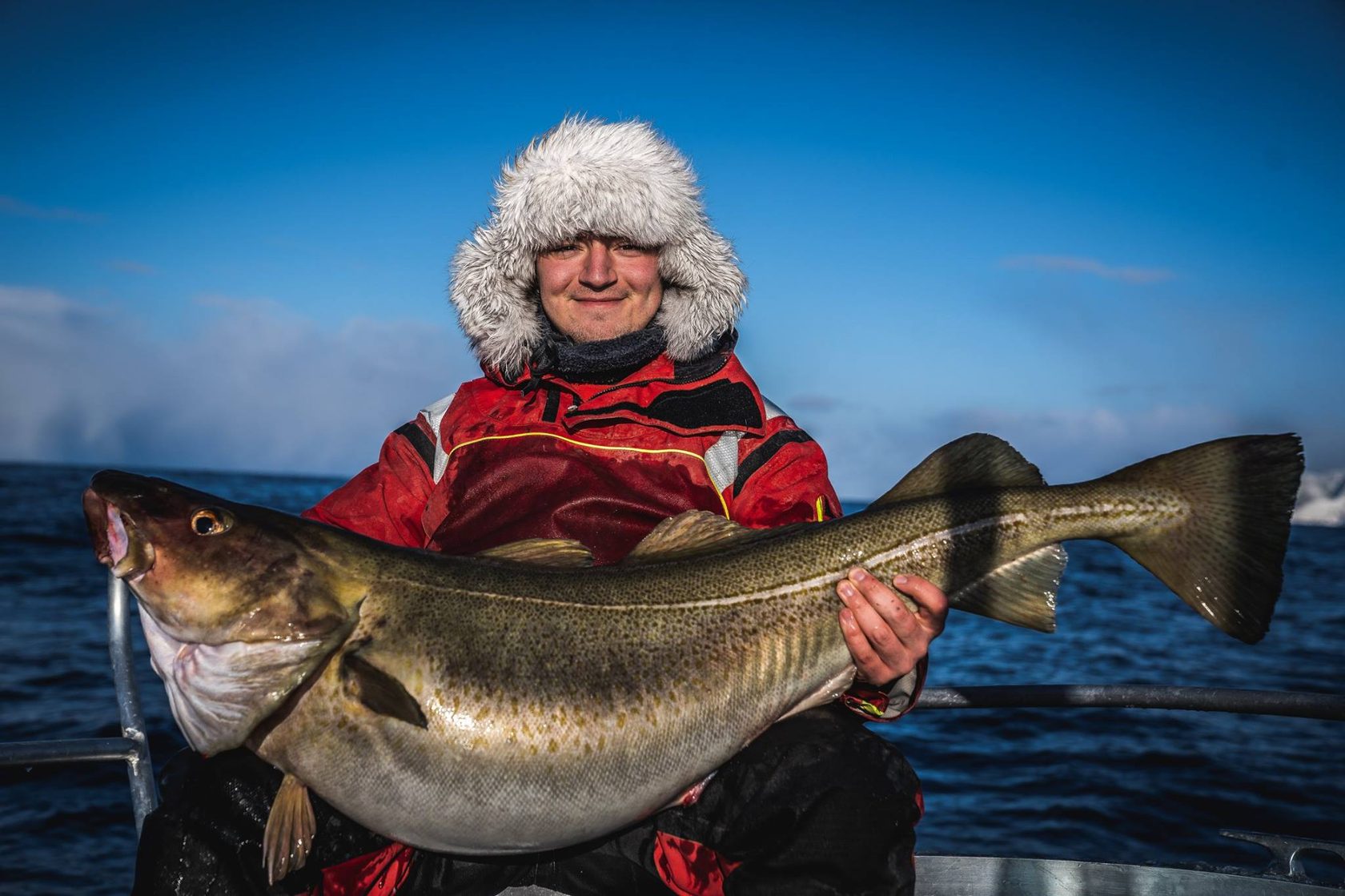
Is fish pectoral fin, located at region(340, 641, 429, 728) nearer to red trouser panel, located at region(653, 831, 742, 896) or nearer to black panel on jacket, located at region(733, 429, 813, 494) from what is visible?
red trouser panel, located at region(653, 831, 742, 896)

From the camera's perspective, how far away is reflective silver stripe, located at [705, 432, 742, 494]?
3680mm

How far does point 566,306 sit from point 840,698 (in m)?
2.13

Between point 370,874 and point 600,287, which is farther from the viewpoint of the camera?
point 600,287

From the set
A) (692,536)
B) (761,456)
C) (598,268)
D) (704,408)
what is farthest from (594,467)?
(598,268)

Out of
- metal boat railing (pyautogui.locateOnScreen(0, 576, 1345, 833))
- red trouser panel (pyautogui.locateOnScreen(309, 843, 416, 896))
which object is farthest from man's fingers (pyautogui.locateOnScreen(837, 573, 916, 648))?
red trouser panel (pyautogui.locateOnScreen(309, 843, 416, 896))

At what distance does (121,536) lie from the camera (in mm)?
2531

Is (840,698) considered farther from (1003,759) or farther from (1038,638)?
(1038,638)

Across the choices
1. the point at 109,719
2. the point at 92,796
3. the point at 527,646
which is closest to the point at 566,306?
the point at 527,646

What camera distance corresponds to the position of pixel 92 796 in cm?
873

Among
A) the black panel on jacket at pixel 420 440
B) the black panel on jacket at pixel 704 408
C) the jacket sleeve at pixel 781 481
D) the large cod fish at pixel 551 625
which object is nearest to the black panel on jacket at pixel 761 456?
the jacket sleeve at pixel 781 481

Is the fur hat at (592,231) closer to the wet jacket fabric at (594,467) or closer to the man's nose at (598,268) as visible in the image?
the man's nose at (598,268)

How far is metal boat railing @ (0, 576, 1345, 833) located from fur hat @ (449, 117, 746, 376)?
1.77 metres

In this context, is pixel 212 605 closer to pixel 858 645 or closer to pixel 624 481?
pixel 624 481

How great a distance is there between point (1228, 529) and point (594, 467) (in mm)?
2163
